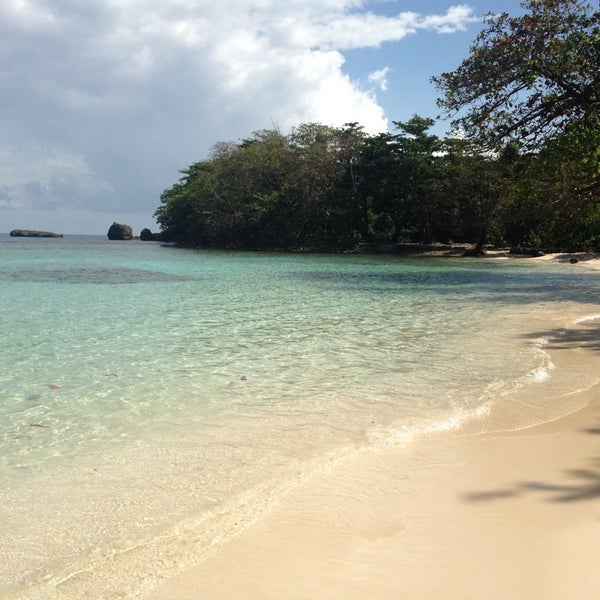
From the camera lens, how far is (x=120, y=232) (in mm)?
113125

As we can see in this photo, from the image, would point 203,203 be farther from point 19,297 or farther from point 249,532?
point 249,532

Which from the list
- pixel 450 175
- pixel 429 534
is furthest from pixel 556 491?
pixel 450 175

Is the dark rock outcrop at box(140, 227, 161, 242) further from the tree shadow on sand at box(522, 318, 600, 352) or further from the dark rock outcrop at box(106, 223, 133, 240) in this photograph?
the tree shadow on sand at box(522, 318, 600, 352)

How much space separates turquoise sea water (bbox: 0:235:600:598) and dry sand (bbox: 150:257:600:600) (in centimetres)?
26

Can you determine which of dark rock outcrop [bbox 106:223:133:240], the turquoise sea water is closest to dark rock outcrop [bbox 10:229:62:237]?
dark rock outcrop [bbox 106:223:133:240]

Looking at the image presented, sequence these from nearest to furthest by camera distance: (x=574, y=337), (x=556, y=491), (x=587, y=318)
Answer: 1. (x=556, y=491)
2. (x=574, y=337)
3. (x=587, y=318)

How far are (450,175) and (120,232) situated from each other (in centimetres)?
8745

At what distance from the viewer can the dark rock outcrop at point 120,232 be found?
113 meters

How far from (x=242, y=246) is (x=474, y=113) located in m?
42.4

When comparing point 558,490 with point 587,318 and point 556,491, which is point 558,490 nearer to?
point 556,491

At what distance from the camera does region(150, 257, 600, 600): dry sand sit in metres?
2.50

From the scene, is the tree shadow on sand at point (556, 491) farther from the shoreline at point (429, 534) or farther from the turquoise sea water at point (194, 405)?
the turquoise sea water at point (194, 405)

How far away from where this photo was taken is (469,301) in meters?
15.0

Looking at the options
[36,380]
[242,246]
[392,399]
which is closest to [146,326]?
[36,380]
